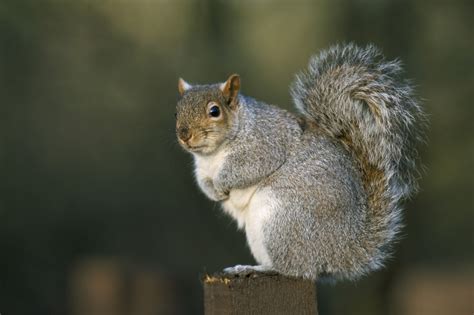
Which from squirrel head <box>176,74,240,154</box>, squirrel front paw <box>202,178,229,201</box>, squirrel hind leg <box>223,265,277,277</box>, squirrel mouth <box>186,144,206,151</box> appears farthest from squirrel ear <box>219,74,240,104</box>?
squirrel hind leg <box>223,265,277,277</box>

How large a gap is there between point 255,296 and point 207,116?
3.42 feet

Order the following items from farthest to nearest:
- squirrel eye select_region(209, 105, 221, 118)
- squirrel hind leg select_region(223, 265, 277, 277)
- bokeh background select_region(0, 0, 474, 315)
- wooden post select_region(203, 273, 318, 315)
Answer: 1. bokeh background select_region(0, 0, 474, 315)
2. squirrel eye select_region(209, 105, 221, 118)
3. squirrel hind leg select_region(223, 265, 277, 277)
4. wooden post select_region(203, 273, 318, 315)

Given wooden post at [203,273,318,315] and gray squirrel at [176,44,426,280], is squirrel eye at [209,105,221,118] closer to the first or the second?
gray squirrel at [176,44,426,280]

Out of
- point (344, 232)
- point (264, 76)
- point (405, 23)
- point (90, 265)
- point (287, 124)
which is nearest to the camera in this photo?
point (344, 232)

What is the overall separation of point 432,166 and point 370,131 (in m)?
4.32

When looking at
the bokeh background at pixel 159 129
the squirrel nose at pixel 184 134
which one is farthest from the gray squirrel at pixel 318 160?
the bokeh background at pixel 159 129

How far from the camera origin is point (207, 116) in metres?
3.40

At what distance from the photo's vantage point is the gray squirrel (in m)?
3.19

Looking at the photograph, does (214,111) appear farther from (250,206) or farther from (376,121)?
(376,121)

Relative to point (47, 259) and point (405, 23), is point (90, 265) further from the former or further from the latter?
point (405, 23)

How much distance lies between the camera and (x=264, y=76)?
8203mm

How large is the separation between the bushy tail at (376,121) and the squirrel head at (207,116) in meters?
0.35

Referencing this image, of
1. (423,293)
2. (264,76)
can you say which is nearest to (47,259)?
(264,76)

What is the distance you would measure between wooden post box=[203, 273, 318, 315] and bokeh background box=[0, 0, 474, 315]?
4.22m
